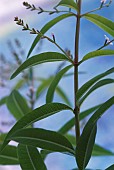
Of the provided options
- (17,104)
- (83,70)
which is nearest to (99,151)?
(17,104)

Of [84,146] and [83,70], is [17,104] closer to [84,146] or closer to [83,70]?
[84,146]

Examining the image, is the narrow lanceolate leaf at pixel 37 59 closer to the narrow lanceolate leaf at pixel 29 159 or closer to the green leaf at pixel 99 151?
the narrow lanceolate leaf at pixel 29 159

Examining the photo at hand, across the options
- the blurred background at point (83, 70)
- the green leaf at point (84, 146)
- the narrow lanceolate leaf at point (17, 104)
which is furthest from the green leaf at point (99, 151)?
the blurred background at point (83, 70)

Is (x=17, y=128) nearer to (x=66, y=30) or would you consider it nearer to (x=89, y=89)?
(x=89, y=89)

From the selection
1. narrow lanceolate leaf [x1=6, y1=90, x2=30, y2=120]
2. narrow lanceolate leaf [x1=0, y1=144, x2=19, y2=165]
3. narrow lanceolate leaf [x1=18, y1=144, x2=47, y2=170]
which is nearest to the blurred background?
narrow lanceolate leaf [x1=6, y1=90, x2=30, y2=120]

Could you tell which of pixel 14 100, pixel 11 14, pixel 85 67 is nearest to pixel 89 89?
pixel 14 100

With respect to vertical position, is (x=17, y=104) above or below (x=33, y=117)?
above

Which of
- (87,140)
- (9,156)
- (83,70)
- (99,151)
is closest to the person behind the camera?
(87,140)

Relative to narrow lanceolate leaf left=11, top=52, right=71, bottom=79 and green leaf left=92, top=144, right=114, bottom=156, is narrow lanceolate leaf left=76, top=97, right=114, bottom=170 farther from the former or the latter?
green leaf left=92, top=144, right=114, bottom=156
